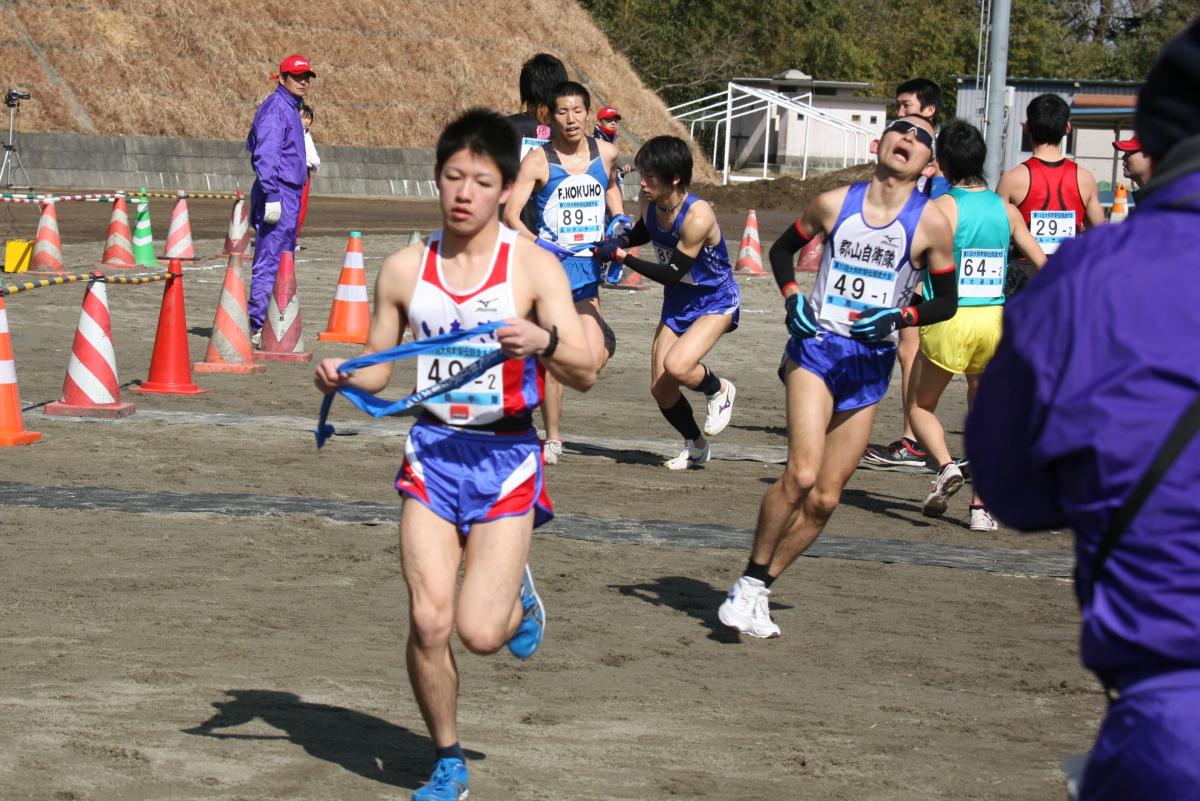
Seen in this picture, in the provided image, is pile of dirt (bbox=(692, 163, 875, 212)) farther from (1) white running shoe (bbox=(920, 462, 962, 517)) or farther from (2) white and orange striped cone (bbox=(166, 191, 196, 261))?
(1) white running shoe (bbox=(920, 462, 962, 517))

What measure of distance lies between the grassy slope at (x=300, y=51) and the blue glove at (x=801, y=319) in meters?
32.0

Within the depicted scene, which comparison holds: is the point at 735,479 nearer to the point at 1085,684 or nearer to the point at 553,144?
the point at 553,144

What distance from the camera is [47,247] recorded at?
18844 mm

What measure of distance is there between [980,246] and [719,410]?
7.33 feet

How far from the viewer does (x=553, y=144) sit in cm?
1005

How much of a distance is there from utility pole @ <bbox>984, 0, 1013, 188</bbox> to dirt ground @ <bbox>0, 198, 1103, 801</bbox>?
1248 cm

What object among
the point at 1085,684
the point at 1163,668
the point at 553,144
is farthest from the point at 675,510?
the point at 1163,668

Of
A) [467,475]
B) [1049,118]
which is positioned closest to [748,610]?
[467,475]

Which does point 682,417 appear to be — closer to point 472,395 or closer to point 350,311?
point 472,395

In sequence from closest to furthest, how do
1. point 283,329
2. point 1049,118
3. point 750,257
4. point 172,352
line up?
→ point 1049,118
point 172,352
point 283,329
point 750,257

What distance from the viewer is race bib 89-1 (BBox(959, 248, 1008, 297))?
925 centimetres

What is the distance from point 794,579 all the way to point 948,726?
7.39ft

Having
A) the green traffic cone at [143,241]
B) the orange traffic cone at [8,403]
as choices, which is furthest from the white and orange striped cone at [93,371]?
the green traffic cone at [143,241]

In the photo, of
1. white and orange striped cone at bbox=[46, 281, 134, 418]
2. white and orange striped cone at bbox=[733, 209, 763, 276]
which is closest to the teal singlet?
white and orange striped cone at bbox=[46, 281, 134, 418]
